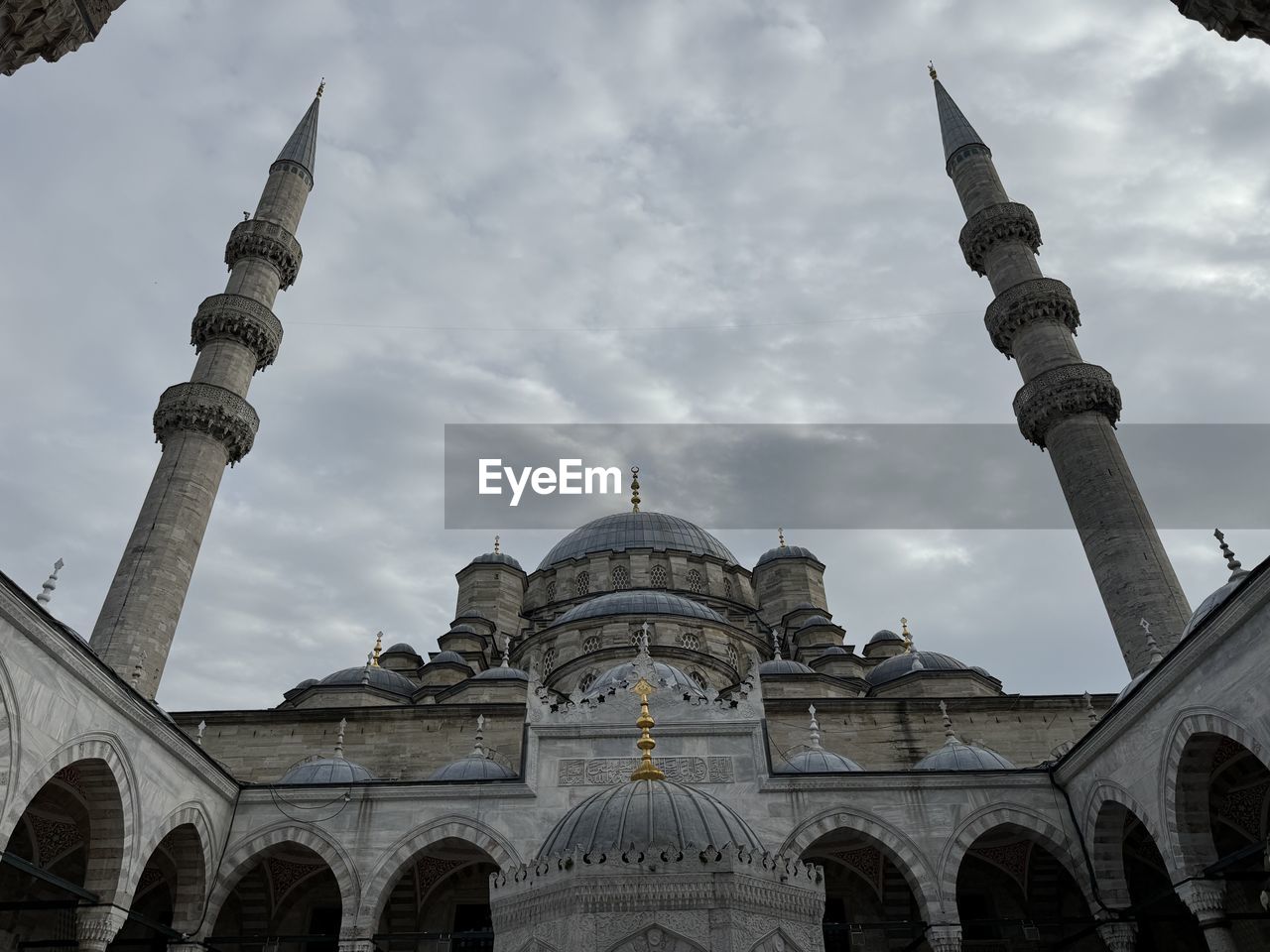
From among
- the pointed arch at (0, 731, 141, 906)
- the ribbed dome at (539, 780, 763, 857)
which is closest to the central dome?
the pointed arch at (0, 731, 141, 906)

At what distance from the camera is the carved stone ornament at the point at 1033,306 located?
20.0 m

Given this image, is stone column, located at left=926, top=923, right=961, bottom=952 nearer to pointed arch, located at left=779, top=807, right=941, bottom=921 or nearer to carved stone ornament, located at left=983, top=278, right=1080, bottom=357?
pointed arch, located at left=779, top=807, right=941, bottom=921

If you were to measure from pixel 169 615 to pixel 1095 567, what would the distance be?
16.9 metres

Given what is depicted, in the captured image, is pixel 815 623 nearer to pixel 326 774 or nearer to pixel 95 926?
pixel 326 774

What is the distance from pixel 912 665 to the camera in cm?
2070

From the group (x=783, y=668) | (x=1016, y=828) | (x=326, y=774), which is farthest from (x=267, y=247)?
(x=1016, y=828)

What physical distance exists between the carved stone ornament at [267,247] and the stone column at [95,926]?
15.3 metres

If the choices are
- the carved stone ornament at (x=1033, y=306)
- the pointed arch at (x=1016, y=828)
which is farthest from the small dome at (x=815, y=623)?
the pointed arch at (x=1016, y=828)

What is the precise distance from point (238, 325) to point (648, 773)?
17183 mm

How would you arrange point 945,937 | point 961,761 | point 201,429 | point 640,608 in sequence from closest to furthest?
1. point 945,937
2. point 961,761
3. point 201,429
4. point 640,608

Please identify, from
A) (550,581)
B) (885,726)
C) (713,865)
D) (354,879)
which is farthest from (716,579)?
(713,865)

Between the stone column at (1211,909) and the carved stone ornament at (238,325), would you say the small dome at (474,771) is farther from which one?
the carved stone ornament at (238,325)

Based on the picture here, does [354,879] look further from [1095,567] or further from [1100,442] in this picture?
[1100,442]

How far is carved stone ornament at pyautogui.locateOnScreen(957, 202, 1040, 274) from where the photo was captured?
70.5ft
